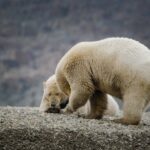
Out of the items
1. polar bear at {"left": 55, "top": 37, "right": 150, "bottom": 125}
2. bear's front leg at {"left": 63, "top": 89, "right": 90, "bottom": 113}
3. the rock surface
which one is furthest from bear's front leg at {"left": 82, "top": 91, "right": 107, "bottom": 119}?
the rock surface

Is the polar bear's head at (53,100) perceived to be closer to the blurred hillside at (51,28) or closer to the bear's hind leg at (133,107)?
the bear's hind leg at (133,107)

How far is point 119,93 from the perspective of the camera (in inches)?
276

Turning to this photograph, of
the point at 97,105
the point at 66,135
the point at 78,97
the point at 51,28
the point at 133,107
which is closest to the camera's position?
the point at 66,135

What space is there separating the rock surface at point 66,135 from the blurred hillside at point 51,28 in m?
16.0

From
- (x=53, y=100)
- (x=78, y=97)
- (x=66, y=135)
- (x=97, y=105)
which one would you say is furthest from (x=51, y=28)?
(x=66, y=135)

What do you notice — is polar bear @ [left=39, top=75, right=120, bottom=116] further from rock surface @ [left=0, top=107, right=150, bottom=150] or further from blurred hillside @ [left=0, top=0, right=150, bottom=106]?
blurred hillside @ [left=0, top=0, right=150, bottom=106]

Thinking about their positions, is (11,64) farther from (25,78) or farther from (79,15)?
(79,15)

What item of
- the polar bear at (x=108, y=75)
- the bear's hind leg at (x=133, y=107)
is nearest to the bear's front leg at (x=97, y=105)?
the polar bear at (x=108, y=75)

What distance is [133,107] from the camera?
6574 millimetres

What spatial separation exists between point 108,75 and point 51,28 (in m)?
18.4

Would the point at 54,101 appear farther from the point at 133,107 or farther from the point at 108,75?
the point at 133,107

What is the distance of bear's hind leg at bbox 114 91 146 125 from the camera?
6543mm

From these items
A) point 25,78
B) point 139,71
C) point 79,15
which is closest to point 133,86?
point 139,71

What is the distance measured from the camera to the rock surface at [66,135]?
545cm
